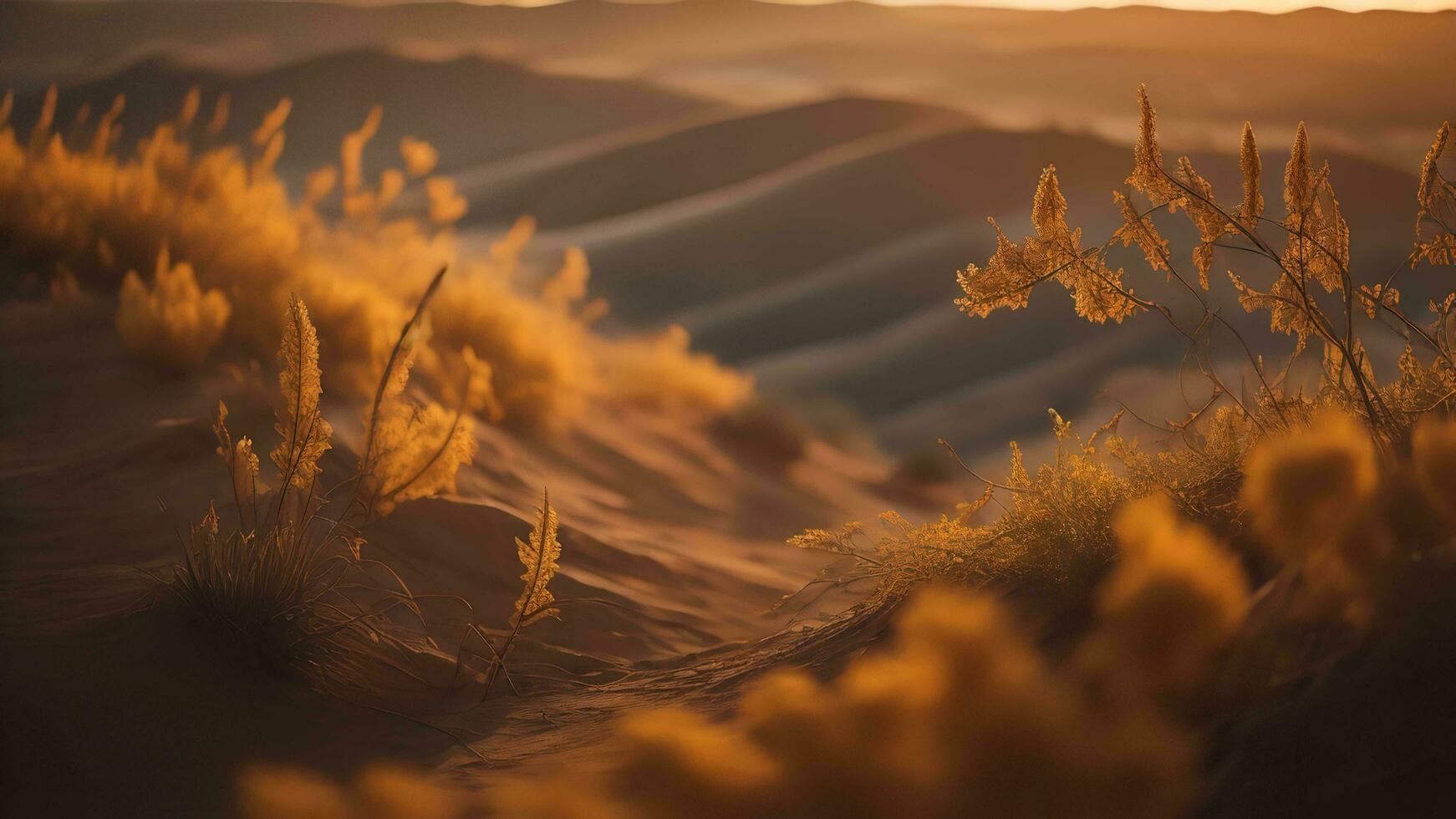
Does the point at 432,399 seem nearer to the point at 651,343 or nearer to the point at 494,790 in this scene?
the point at 651,343

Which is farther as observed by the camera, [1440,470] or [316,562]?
[316,562]

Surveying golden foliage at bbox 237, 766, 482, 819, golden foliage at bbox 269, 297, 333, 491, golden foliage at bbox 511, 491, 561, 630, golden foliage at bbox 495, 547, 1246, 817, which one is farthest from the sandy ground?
golden foliage at bbox 495, 547, 1246, 817

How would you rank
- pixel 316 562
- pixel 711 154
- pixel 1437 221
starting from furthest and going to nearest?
pixel 711 154 → pixel 316 562 → pixel 1437 221

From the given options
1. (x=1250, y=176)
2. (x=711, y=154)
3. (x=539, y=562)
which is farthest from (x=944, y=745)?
(x=711, y=154)

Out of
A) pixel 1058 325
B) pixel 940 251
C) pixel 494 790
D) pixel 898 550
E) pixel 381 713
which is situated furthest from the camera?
pixel 940 251

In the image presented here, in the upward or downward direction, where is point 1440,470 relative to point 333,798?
upward

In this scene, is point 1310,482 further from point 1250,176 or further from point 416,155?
point 416,155

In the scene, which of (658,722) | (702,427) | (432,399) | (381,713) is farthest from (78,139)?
(658,722)
